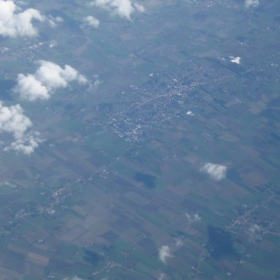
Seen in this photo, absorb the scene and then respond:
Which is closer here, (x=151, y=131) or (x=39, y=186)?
(x=39, y=186)

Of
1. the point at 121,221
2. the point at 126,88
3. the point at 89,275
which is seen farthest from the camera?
the point at 126,88

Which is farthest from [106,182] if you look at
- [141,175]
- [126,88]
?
[126,88]

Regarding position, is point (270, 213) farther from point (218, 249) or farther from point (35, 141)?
point (35, 141)

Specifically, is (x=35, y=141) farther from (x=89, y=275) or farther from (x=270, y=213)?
(x=270, y=213)

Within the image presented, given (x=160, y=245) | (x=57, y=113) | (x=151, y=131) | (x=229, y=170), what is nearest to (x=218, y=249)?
(x=160, y=245)

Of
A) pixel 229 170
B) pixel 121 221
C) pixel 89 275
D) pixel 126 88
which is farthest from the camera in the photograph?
pixel 126 88

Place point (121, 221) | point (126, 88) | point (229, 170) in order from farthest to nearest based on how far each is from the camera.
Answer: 1. point (126, 88)
2. point (229, 170)
3. point (121, 221)

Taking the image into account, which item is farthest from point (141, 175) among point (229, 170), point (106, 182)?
point (229, 170)

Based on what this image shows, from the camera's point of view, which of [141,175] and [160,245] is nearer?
[160,245]

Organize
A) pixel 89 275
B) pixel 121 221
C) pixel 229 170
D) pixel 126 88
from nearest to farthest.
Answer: pixel 89 275 → pixel 121 221 → pixel 229 170 → pixel 126 88
